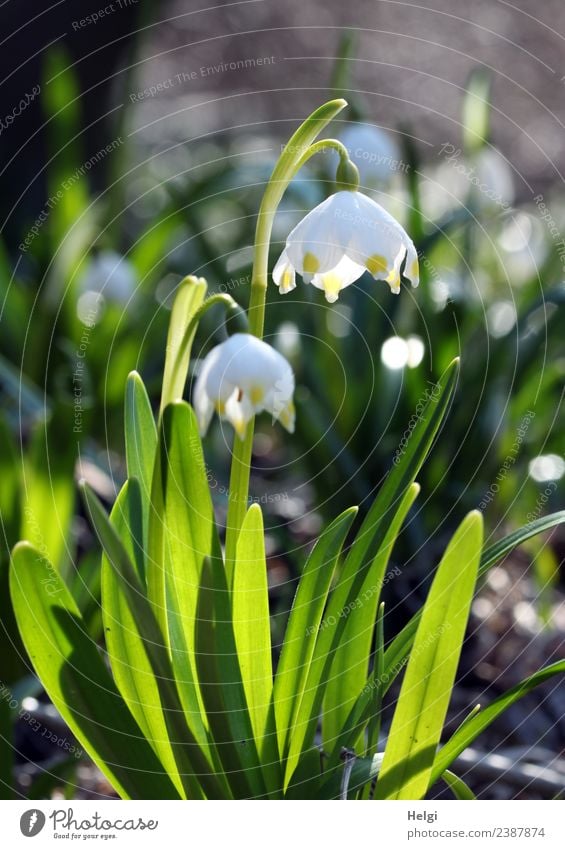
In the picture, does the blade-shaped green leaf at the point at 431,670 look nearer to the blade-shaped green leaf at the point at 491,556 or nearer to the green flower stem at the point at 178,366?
the blade-shaped green leaf at the point at 491,556

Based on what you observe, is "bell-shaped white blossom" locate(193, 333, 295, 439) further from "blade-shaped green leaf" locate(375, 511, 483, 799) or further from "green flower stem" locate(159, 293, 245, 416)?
"blade-shaped green leaf" locate(375, 511, 483, 799)

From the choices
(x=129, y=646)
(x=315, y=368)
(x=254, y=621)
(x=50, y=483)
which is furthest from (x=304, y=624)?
(x=315, y=368)

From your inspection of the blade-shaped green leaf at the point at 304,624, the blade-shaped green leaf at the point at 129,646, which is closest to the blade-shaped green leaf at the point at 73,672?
the blade-shaped green leaf at the point at 129,646

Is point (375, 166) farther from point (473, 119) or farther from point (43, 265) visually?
point (43, 265)

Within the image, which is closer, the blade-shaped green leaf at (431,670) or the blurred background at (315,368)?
the blade-shaped green leaf at (431,670)

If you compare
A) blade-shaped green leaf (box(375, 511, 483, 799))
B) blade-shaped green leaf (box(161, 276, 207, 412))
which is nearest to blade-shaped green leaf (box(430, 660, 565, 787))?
blade-shaped green leaf (box(375, 511, 483, 799))

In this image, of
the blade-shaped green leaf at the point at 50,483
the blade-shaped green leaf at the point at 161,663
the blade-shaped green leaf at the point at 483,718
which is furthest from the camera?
the blade-shaped green leaf at the point at 50,483

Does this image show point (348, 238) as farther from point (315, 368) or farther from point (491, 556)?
point (315, 368)

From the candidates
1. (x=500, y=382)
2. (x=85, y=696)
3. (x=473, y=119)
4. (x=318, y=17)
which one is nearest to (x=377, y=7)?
(x=318, y=17)
